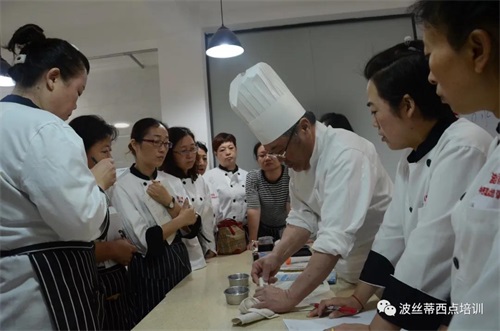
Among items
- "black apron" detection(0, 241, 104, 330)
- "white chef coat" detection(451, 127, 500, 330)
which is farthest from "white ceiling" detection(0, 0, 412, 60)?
"white chef coat" detection(451, 127, 500, 330)

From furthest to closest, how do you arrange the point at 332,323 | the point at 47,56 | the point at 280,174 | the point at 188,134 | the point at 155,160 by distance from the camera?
the point at 280,174 → the point at 188,134 → the point at 155,160 → the point at 47,56 → the point at 332,323

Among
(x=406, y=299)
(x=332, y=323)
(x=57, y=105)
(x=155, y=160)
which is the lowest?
(x=332, y=323)

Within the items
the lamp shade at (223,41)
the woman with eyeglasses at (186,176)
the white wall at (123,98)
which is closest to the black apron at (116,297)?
A: the woman with eyeglasses at (186,176)

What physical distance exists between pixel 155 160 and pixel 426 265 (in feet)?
4.82

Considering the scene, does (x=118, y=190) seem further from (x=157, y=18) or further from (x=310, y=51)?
(x=310, y=51)

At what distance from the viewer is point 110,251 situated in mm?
1645

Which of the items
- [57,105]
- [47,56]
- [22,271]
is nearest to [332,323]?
[22,271]

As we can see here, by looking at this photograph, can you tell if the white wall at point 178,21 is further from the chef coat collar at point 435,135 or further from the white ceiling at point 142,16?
the chef coat collar at point 435,135

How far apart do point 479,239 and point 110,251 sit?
1467 millimetres

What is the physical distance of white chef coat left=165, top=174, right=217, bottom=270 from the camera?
1995 millimetres

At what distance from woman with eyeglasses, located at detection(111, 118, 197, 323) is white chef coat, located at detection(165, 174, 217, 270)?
0.29 feet

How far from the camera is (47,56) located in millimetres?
1137

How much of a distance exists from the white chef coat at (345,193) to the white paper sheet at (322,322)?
17 cm

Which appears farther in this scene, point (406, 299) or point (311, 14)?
point (311, 14)
